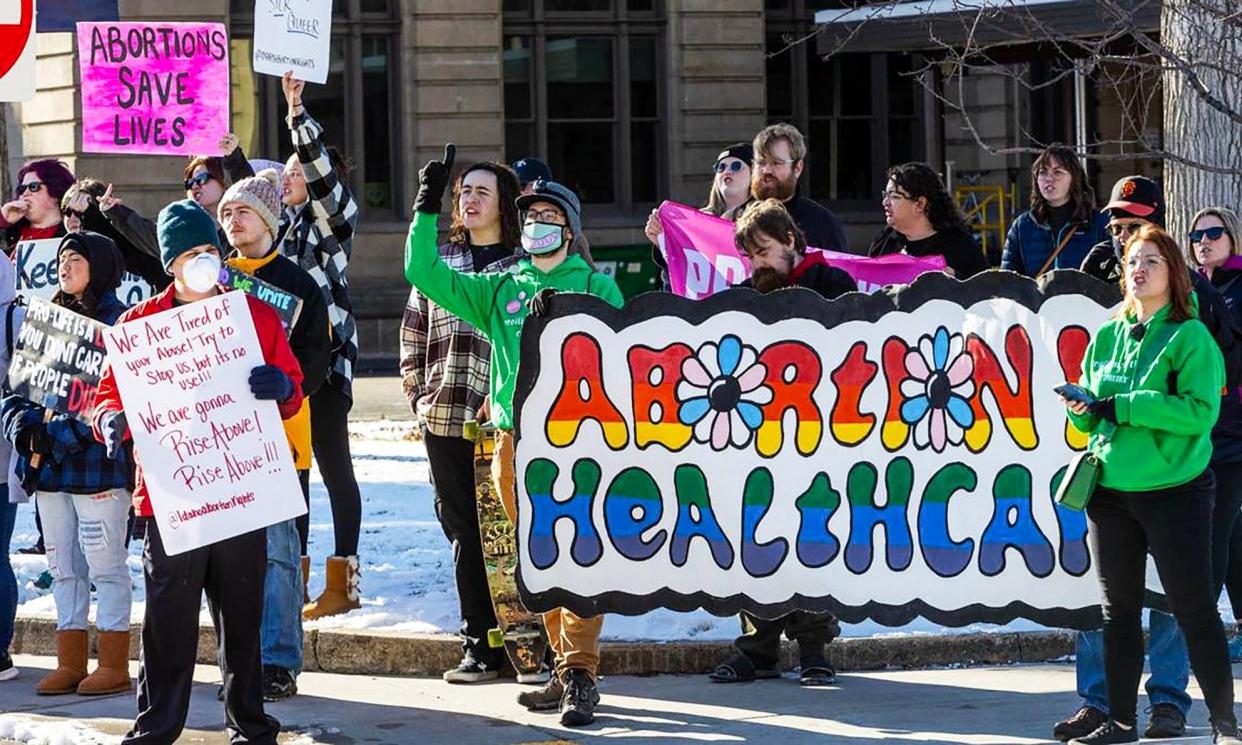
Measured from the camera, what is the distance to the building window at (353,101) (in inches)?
977

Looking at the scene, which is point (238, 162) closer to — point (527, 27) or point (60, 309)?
point (60, 309)

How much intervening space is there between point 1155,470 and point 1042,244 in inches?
105

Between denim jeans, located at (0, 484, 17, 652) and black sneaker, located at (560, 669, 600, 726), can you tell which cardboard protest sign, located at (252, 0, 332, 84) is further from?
black sneaker, located at (560, 669, 600, 726)

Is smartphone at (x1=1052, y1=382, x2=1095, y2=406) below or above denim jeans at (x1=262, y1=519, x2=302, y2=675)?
above

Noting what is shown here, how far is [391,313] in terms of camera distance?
24.8 m

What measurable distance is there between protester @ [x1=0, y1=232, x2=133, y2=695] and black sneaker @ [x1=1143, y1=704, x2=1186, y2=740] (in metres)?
4.03

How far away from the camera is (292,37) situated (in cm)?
981

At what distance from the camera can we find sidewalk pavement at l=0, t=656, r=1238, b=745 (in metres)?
7.41

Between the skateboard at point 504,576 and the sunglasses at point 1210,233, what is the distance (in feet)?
9.62

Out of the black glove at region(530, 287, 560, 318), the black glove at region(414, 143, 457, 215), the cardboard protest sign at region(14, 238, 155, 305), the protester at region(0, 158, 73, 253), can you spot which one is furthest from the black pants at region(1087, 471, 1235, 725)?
the protester at region(0, 158, 73, 253)

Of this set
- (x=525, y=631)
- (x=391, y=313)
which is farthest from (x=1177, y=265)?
(x=391, y=313)

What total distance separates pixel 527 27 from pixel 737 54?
8.69 ft

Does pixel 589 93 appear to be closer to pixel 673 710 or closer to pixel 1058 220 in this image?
pixel 1058 220

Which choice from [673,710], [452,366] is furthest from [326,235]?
[673,710]
